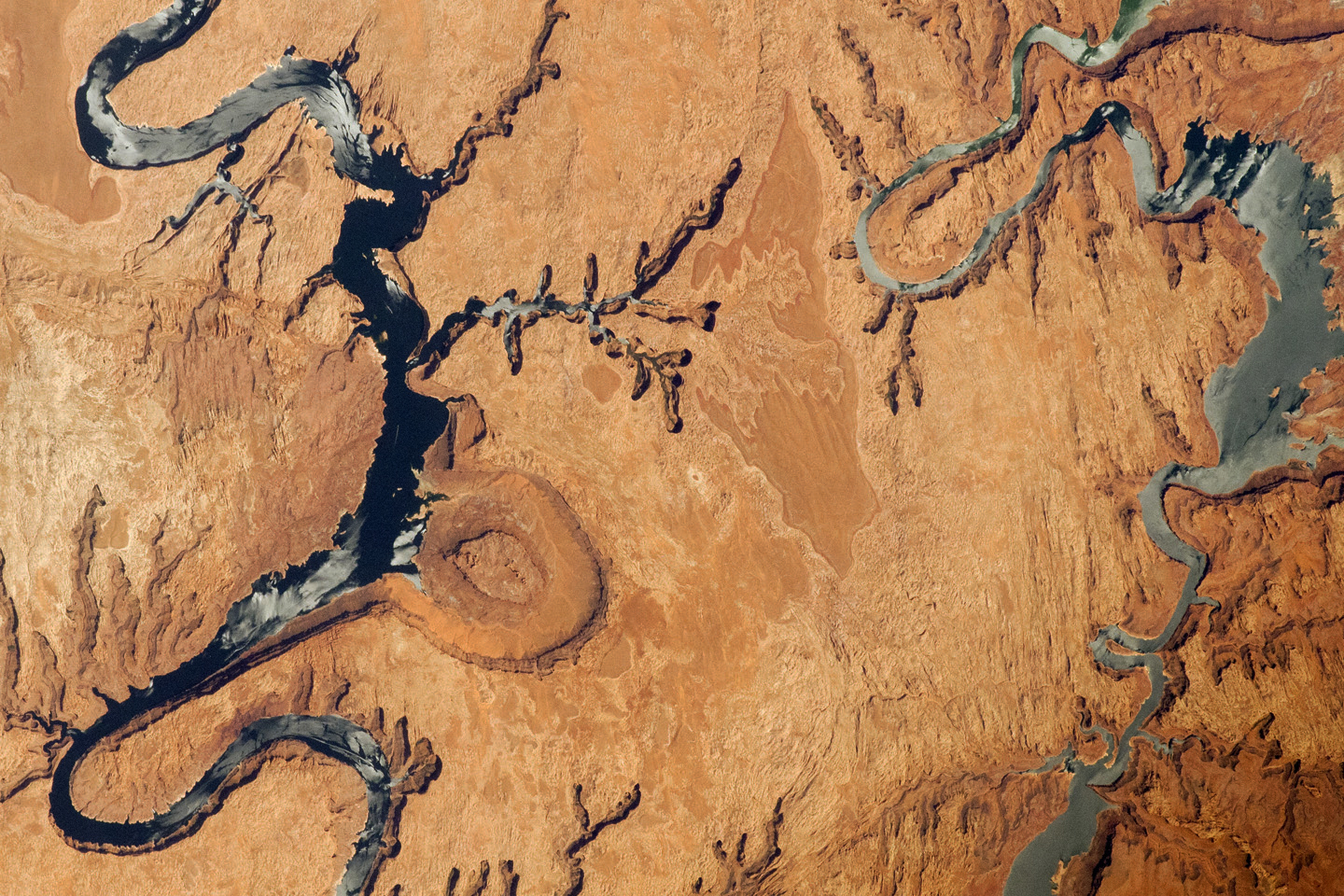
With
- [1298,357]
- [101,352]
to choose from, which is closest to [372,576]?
[101,352]

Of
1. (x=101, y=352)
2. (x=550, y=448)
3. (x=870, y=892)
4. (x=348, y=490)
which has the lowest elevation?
(x=870, y=892)

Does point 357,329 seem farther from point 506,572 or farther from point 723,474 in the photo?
point 723,474

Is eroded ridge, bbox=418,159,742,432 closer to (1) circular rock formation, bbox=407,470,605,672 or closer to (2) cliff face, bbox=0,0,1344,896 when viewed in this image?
(2) cliff face, bbox=0,0,1344,896

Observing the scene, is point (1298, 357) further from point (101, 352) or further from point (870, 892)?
point (101, 352)

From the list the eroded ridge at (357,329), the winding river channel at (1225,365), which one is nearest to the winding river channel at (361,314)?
the eroded ridge at (357,329)

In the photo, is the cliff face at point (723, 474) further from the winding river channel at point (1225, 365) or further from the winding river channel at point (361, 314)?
the winding river channel at point (361, 314)

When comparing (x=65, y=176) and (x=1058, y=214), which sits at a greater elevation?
(x=65, y=176)

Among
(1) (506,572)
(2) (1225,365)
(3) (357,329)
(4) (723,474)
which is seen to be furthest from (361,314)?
(2) (1225,365)

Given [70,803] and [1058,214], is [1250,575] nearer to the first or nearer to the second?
[1058,214]
